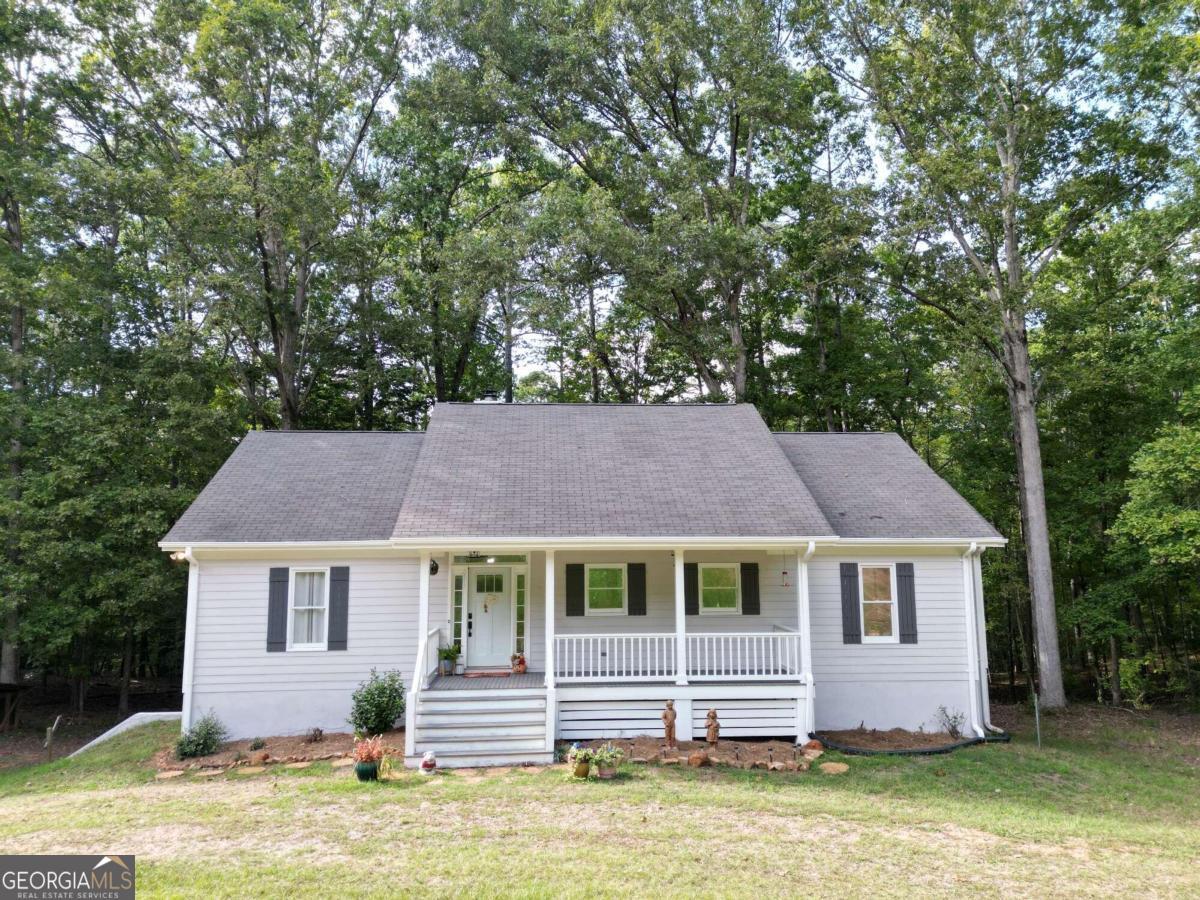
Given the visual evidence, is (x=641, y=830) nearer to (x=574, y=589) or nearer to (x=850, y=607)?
(x=574, y=589)

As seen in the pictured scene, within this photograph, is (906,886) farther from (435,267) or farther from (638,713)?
(435,267)


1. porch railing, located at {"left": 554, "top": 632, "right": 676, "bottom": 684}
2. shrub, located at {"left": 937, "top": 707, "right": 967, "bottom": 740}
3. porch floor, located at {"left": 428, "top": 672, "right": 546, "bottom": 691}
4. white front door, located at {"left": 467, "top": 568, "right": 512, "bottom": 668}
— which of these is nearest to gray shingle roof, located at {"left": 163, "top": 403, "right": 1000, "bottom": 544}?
white front door, located at {"left": 467, "top": 568, "right": 512, "bottom": 668}

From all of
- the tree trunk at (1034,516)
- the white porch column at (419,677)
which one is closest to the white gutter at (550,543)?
the white porch column at (419,677)

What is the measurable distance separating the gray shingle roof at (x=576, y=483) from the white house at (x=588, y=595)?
Answer: 0.18 ft

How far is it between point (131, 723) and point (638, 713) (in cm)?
954

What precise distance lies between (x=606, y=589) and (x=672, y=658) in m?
1.63

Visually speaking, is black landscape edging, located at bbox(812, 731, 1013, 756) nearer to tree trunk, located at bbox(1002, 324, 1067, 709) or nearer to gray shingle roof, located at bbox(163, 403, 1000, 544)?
gray shingle roof, located at bbox(163, 403, 1000, 544)

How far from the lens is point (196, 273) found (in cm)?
1841

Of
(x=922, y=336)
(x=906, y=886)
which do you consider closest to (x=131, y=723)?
(x=906, y=886)

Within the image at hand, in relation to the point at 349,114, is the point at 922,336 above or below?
below

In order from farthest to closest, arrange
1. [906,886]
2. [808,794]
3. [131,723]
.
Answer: [131,723] → [808,794] → [906,886]

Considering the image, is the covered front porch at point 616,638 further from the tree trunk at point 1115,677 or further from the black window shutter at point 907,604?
the tree trunk at point 1115,677

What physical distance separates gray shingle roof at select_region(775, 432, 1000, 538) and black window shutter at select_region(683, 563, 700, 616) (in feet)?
8.05

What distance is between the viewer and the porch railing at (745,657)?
1070 centimetres
